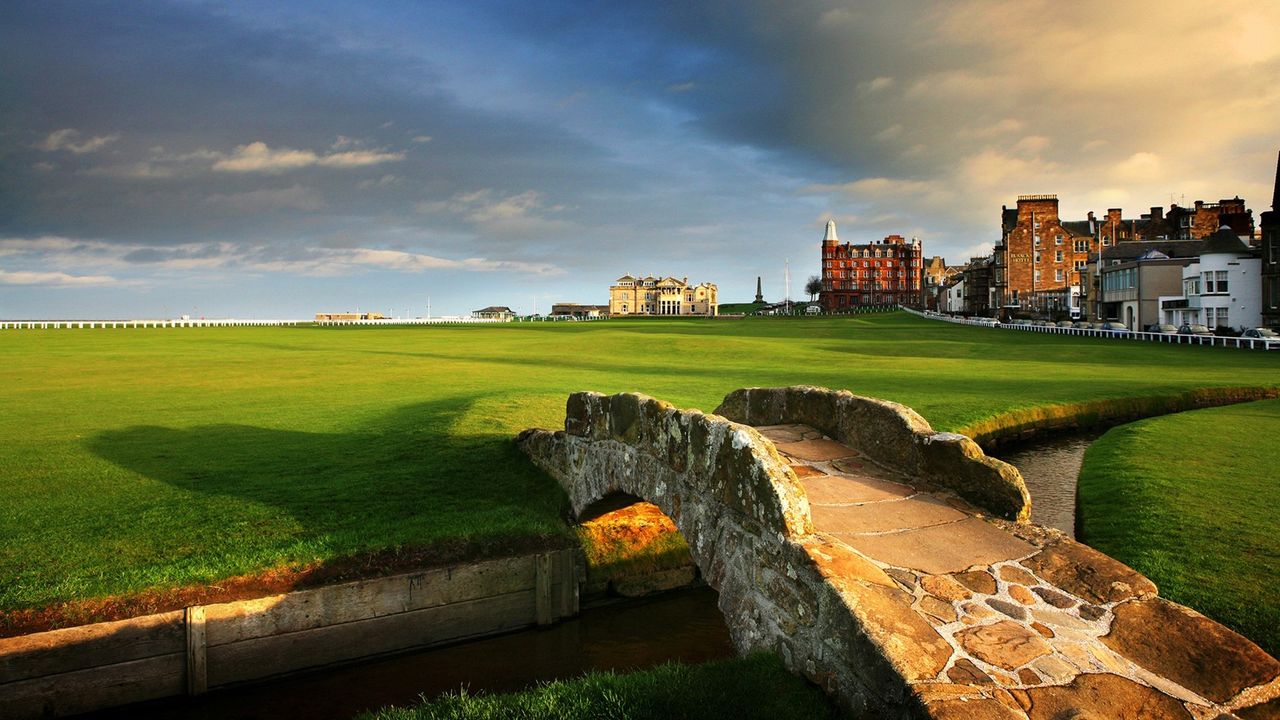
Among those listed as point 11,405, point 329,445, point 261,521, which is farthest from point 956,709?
point 11,405

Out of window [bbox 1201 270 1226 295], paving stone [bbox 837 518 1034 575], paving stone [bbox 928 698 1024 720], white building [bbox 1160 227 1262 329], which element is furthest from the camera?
window [bbox 1201 270 1226 295]

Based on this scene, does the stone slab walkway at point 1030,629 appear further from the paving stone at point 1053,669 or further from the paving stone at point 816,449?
the paving stone at point 816,449

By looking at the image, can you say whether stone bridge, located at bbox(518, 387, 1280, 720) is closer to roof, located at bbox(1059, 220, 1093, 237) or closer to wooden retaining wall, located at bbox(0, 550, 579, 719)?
wooden retaining wall, located at bbox(0, 550, 579, 719)

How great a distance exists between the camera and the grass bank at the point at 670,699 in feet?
21.5

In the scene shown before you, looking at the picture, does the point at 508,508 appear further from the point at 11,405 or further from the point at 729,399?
the point at 11,405

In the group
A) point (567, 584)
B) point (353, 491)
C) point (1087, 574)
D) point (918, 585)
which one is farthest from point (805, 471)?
point (353, 491)

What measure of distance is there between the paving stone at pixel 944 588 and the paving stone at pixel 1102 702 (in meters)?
1.17

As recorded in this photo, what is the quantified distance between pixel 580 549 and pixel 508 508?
2.03 meters

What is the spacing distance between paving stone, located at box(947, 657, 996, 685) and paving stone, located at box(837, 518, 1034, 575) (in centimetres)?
143

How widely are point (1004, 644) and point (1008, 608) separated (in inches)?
24.3

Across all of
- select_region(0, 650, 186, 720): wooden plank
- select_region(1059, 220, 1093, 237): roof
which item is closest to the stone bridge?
select_region(0, 650, 186, 720): wooden plank

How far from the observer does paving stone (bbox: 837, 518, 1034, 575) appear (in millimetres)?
7059

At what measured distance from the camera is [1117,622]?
20.2ft

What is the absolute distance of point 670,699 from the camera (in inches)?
282
